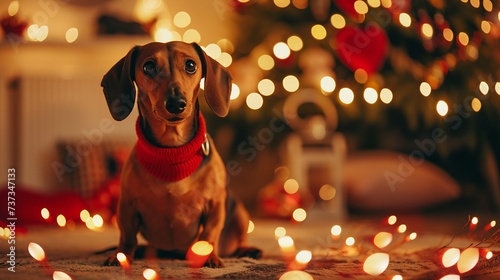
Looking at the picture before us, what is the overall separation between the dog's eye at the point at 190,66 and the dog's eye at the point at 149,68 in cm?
7

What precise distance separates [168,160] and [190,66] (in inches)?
8.3

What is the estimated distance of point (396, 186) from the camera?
8.08 feet

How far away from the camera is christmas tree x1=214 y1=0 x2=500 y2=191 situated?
2105 millimetres

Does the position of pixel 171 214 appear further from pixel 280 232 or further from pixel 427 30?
pixel 427 30

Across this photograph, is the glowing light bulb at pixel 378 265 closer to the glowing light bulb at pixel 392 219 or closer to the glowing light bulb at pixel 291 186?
the glowing light bulb at pixel 392 219

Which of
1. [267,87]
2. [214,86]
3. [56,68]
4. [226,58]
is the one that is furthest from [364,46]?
[56,68]

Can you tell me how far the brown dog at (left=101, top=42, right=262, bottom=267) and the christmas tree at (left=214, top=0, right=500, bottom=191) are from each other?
1104mm

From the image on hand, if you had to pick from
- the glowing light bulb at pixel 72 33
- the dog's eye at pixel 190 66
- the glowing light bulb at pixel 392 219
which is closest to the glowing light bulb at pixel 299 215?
the glowing light bulb at pixel 392 219

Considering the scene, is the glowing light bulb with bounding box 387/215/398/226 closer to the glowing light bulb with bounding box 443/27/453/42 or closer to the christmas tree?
the christmas tree

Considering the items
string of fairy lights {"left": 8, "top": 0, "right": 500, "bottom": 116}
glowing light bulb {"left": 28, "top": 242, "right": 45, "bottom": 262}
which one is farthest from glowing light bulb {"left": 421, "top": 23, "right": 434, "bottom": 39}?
glowing light bulb {"left": 28, "top": 242, "right": 45, "bottom": 262}

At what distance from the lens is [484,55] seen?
215 centimetres

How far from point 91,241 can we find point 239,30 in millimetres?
1595

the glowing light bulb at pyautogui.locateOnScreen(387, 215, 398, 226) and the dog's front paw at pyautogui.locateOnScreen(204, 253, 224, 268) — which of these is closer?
the dog's front paw at pyautogui.locateOnScreen(204, 253, 224, 268)

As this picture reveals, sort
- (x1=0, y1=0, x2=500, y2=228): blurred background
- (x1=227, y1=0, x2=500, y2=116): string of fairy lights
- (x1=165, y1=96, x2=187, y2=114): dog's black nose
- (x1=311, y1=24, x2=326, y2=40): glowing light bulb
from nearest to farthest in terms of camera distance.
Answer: (x1=165, y1=96, x2=187, y2=114): dog's black nose < (x1=227, y1=0, x2=500, y2=116): string of fairy lights < (x1=0, y1=0, x2=500, y2=228): blurred background < (x1=311, y1=24, x2=326, y2=40): glowing light bulb
